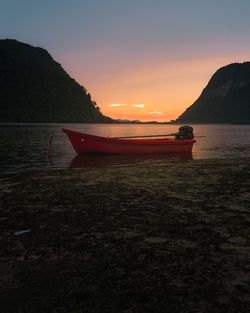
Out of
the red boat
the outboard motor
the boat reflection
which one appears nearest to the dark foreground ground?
the boat reflection

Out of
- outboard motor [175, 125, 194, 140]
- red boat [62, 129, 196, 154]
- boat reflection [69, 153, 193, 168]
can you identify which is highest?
outboard motor [175, 125, 194, 140]

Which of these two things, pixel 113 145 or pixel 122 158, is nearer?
pixel 122 158

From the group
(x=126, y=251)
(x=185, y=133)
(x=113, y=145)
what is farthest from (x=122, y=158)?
(x=126, y=251)

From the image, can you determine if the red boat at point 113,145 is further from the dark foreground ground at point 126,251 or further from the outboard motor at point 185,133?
the dark foreground ground at point 126,251

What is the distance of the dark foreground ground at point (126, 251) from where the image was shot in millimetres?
4152

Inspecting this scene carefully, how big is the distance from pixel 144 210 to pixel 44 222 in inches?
95.6

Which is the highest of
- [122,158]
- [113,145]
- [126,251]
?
[126,251]

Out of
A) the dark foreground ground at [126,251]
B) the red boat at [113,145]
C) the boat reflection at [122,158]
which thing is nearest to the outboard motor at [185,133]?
the boat reflection at [122,158]

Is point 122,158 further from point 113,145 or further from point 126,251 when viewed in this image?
A: point 126,251

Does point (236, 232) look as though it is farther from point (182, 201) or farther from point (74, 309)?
point (74, 309)

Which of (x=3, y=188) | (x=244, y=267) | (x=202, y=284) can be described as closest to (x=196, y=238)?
(x=244, y=267)

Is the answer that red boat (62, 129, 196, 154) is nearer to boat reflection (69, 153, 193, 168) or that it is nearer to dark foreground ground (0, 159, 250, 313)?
boat reflection (69, 153, 193, 168)

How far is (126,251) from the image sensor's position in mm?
5703

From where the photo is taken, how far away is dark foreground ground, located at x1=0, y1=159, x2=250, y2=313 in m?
4.15
